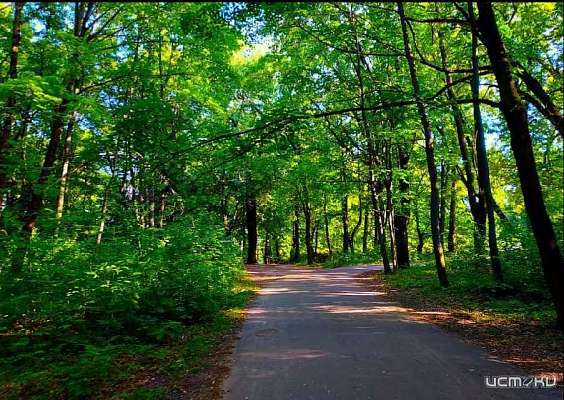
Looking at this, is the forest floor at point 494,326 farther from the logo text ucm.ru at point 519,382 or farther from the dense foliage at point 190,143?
the dense foliage at point 190,143

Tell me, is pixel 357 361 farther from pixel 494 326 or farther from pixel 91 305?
pixel 91 305

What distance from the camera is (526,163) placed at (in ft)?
22.9

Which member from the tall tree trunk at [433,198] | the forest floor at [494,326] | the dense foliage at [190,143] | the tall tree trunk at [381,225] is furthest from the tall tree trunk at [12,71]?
the tall tree trunk at [381,225]

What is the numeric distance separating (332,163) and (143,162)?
12667mm

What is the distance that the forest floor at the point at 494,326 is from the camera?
589cm

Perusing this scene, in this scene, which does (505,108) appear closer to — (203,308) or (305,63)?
(203,308)

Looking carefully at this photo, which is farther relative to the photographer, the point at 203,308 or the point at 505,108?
the point at 203,308

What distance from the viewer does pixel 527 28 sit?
47.4ft

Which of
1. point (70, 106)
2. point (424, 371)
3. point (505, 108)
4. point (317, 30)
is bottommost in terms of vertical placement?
point (424, 371)

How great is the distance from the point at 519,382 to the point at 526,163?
3.81m

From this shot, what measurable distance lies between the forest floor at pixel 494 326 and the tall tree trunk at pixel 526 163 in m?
0.72

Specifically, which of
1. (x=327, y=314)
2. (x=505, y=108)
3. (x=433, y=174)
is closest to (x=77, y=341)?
(x=327, y=314)

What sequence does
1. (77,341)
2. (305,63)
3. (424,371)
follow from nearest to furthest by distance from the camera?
(424,371)
(77,341)
(305,63)

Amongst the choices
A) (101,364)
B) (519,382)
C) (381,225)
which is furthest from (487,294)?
(101,364)
